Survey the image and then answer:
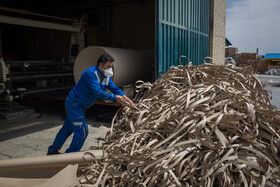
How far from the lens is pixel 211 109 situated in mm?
1519

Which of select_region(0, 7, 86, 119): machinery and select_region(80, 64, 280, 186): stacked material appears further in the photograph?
select_region(0, 7, 86, 119): machinery

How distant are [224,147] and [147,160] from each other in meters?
0.44

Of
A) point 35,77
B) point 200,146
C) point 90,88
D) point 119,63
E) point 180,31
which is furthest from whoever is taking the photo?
point 35,77

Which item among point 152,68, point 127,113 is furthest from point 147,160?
point 152,68

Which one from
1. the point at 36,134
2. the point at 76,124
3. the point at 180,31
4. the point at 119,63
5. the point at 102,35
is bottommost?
the point at 36,134

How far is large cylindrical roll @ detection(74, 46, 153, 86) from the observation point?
6688 mm

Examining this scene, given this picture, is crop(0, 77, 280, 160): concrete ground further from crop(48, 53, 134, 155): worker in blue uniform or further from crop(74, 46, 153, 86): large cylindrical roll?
crop(74, 46, 153, 86): large cylindrical roll

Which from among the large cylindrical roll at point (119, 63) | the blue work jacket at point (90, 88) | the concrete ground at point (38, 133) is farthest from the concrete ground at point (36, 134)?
the large cylindrical roll at point (119, 63)

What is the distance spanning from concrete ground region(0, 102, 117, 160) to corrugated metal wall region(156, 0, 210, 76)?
2.33m

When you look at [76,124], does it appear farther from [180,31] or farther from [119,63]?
[180,31]

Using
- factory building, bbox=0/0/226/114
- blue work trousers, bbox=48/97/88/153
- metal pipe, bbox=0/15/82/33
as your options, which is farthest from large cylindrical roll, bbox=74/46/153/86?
blue work trousers, bbox=48/97/88/153

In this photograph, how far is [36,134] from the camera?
529 cm

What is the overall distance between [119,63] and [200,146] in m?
5.52

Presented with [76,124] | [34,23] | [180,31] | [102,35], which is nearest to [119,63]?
[180,31]
